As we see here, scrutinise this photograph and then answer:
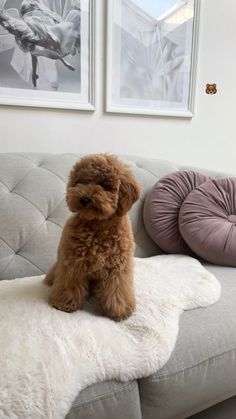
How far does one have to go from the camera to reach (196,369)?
3.35 feet

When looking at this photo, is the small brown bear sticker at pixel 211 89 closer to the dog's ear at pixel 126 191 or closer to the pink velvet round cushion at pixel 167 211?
the pink velvet round cushion at pixel 167 211

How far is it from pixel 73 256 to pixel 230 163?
1796mm

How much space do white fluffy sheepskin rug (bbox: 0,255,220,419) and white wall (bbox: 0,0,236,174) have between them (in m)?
0.88

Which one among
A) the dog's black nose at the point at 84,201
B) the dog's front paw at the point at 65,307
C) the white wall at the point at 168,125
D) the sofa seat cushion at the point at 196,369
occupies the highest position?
the white wall at the point at 168,125

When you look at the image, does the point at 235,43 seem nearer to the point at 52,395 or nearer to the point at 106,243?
the point at 106,243

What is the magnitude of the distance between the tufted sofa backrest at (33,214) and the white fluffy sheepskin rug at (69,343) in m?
0.17

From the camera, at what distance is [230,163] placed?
2.49 meters

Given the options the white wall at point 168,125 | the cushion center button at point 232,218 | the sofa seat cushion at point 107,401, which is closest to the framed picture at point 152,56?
the white wall at point 168,125

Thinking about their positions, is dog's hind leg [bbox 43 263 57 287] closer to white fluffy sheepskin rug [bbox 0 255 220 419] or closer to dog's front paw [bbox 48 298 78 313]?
white fluffy sheepskin rug [bbox 0 255 220 419]

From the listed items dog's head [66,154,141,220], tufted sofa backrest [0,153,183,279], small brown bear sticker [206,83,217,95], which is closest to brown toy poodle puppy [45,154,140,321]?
dog's head [66,154,141,220]

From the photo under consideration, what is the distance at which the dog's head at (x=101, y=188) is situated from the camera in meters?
0.94

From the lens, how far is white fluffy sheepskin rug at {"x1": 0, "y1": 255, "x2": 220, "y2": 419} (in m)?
0.81

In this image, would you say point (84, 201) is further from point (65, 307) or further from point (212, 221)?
point (212, 221)

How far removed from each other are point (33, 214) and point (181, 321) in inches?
29.3
